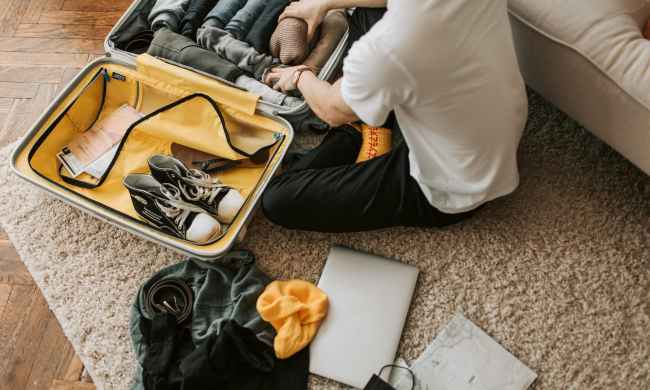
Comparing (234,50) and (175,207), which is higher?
(234,50)

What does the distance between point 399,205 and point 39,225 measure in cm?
95

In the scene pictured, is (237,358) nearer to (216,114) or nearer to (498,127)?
(216,114)

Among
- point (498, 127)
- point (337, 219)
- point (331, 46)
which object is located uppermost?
point (498, 127)

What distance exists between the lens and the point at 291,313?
1197 millimetres

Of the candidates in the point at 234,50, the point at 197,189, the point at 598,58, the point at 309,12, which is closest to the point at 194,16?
the point at 234,50

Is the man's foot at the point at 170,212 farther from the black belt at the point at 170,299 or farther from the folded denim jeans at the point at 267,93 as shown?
the folded denim jeans at the point at 267,93

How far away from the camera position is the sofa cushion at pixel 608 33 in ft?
3.26

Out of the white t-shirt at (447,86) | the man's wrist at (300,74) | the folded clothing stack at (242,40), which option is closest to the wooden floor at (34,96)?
the folded clothing stack at (242,40)

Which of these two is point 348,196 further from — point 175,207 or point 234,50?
point 234,50

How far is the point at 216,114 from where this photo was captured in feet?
4.45

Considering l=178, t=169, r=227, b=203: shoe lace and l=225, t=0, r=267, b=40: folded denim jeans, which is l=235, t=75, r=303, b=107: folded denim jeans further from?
l=178, t=169, r=227, b=203: shoe lace

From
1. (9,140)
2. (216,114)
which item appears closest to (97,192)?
(216,114)

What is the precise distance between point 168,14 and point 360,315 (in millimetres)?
987

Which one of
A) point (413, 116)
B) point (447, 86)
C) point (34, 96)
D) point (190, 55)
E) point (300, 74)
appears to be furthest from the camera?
point (34, 96)
